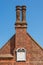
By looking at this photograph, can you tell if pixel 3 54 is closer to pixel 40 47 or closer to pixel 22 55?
pixel 22 55

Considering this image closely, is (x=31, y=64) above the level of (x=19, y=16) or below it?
below

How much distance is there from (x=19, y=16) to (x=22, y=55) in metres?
4.59

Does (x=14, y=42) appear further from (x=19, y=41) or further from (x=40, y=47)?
(x=40, y=47)

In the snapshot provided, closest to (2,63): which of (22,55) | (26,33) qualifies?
(22,55)

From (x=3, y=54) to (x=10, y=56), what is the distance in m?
0.97

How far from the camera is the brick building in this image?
29.6m

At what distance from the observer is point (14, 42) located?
30.5 metres

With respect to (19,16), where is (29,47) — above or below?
below

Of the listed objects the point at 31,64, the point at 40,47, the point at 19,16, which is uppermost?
the point at 19,16

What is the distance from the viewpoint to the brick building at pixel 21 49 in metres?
29.6

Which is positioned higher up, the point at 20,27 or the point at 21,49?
the point at 20,27

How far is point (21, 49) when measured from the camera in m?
29.8

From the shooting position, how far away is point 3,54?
30266 mm

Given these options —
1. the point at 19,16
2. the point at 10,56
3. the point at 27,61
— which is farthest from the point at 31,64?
the point at 19,16
